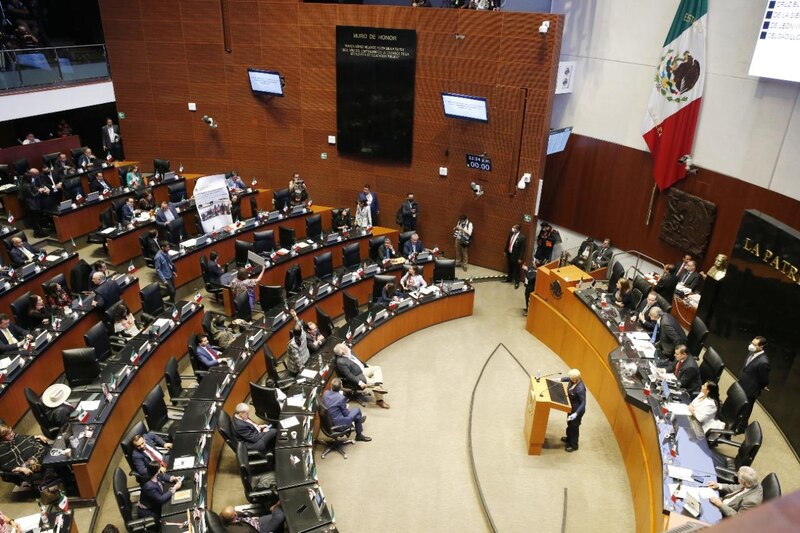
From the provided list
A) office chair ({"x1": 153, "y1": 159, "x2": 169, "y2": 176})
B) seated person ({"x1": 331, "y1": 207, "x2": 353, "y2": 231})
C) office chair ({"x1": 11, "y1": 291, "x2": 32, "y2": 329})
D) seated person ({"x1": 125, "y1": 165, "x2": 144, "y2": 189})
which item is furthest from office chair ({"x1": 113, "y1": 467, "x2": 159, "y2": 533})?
office chair ({"x1": 153, "y1": 159, "x2": 169, "y2": 176})

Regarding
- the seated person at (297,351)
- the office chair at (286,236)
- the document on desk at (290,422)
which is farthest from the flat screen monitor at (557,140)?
the document on desk at (290,422)

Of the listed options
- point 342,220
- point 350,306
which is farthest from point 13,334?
point 342,220

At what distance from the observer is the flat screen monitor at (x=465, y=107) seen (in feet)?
45.2

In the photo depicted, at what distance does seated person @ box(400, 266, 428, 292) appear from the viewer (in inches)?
487

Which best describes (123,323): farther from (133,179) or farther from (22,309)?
(133,179)

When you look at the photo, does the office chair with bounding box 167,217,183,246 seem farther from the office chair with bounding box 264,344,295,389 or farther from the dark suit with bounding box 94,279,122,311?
the office chair with bounding box 264,344,295,389

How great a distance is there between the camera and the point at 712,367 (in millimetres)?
8852

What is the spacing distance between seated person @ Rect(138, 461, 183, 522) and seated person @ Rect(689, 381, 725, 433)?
6646 millimetres

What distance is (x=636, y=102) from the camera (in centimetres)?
1334

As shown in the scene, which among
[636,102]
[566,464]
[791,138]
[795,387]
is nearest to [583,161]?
[636,102]

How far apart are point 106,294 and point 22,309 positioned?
130cm

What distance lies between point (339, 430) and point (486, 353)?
4.06 metres

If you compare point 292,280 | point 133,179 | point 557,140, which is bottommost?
point 292,280

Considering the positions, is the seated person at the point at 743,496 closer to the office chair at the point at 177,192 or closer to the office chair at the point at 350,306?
the office chair at the point at 350,306
